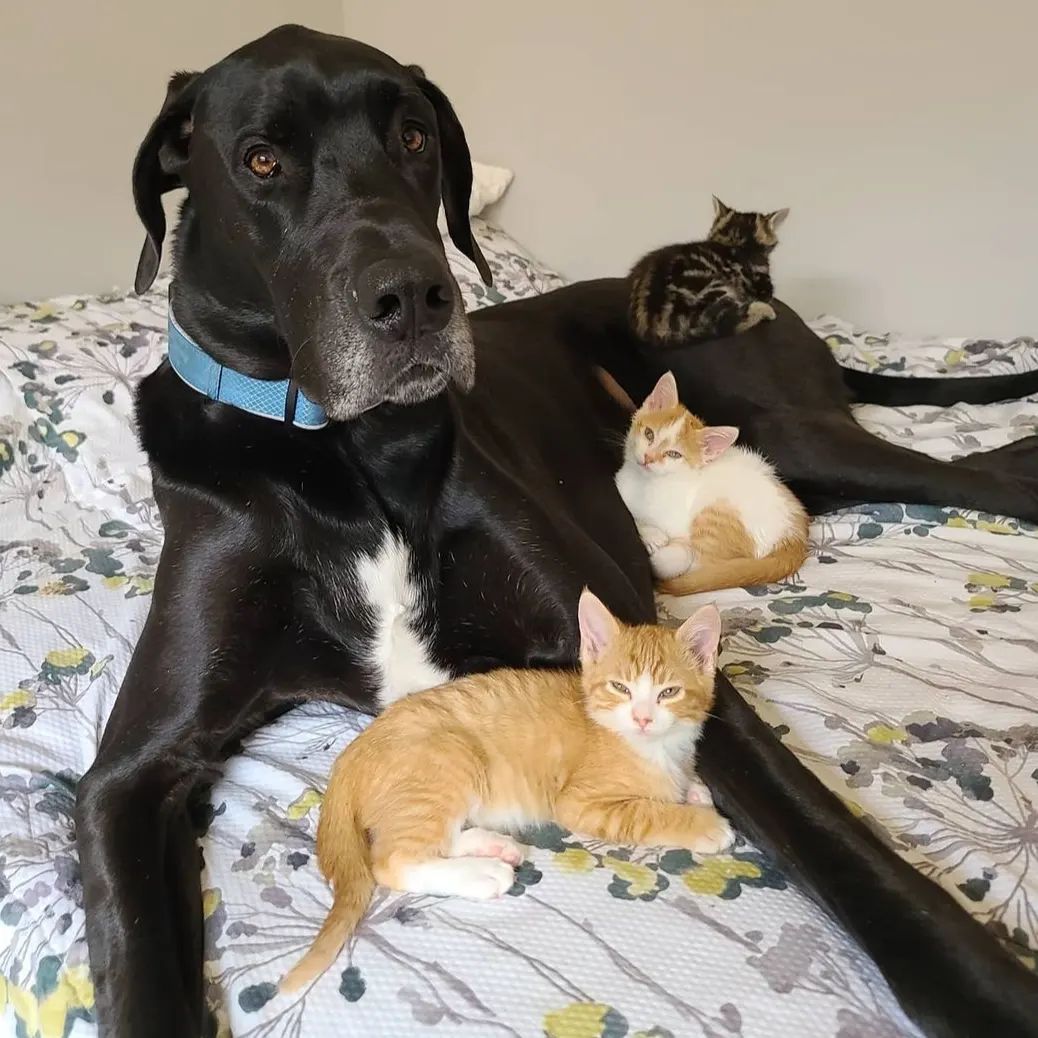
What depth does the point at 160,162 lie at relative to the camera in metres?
1.39

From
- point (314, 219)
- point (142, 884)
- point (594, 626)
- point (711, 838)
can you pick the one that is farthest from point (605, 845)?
point (314, 219)

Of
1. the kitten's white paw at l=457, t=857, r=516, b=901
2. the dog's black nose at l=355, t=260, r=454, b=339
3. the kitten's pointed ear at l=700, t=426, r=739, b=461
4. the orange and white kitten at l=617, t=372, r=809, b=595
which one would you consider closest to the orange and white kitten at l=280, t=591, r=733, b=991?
the kitten's white paw at l=457, t=857, r=516, b=901

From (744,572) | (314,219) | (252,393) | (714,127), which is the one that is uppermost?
(714,127)

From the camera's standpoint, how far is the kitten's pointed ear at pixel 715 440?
1.86 metres

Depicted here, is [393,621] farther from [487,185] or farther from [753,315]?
[487,185]

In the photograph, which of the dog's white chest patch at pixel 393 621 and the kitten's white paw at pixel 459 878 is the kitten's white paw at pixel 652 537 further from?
the kitten's white paw at pixel 459 878

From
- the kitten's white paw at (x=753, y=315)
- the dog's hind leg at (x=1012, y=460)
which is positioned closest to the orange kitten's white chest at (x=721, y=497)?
the kitten's white paw at (x=753, y=315)

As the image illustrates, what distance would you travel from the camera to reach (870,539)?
191cm

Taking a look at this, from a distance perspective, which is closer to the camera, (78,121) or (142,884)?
(142,884)

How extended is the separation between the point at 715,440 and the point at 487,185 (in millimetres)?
1681

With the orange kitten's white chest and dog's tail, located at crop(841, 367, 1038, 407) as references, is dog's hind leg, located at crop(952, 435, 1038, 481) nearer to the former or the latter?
dog's tail, located at crop(841, 367, 1038, 407)

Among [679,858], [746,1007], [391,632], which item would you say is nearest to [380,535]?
[391,632]

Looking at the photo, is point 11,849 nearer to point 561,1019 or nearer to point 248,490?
point 248,490

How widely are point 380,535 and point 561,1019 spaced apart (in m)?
0.65
